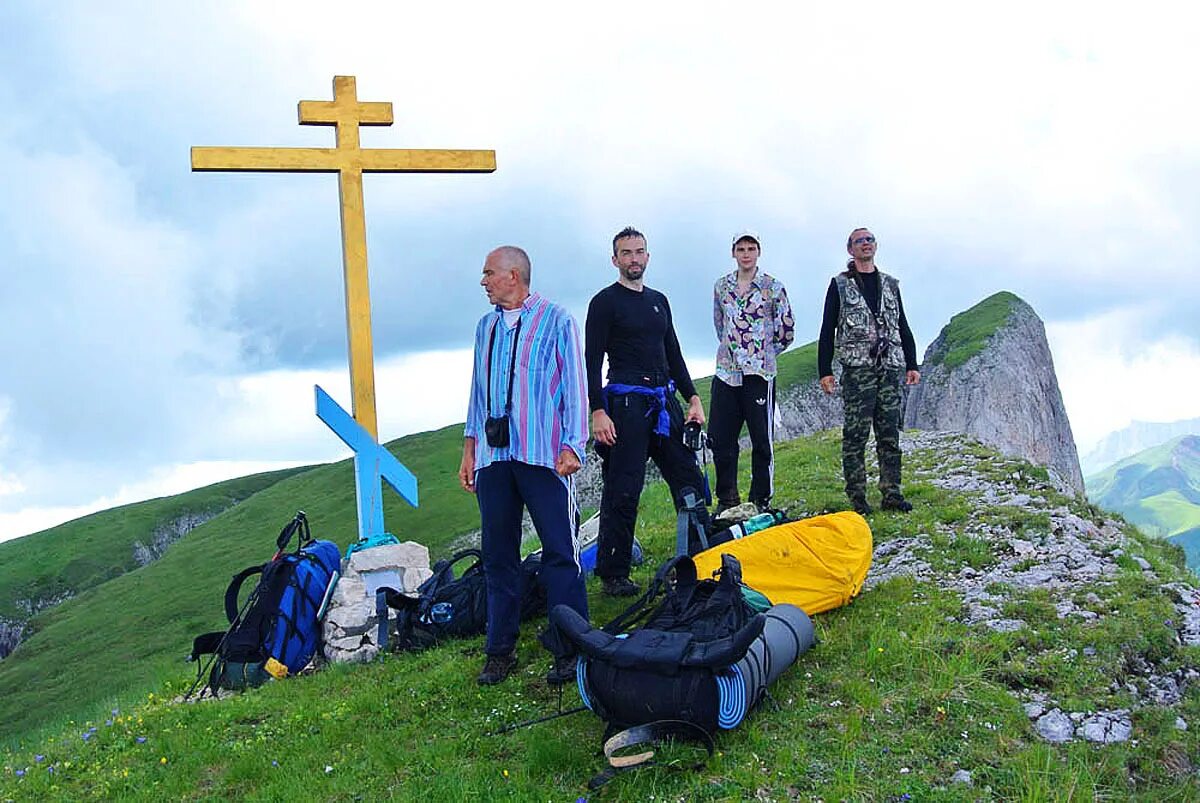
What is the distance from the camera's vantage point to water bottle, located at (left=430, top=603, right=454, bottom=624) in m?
9.55

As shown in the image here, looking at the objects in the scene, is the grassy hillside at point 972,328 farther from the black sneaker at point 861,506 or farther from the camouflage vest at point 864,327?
the camouflage vest at point 864,327

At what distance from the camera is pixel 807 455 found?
21453 mm

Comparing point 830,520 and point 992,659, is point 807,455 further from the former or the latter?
point 992,659

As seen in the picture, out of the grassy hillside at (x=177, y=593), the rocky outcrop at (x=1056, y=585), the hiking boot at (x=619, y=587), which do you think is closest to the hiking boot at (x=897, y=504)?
the rocky outcrop at (x=1056, y=585)

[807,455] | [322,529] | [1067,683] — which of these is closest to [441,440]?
[322,529]

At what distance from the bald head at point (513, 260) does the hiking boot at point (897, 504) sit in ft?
20.1

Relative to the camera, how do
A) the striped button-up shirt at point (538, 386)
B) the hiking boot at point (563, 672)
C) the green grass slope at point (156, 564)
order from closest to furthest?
the hiking boot at point (563, 672)
the striped button-up shirt at point (538, 386)
the green grass slope at point (156, 564)

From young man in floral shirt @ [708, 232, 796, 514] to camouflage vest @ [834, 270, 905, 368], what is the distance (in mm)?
618

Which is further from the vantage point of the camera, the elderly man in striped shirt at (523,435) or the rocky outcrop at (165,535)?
the rocky outcrop at (165,535)

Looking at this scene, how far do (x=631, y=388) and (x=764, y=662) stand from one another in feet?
10.8

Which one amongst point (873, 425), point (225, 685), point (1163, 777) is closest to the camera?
point (1163, 777)

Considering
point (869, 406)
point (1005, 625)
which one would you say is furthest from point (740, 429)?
point (1005, 625)

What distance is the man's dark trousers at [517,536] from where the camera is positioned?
7.36 meters

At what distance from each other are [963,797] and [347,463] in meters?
67.4
